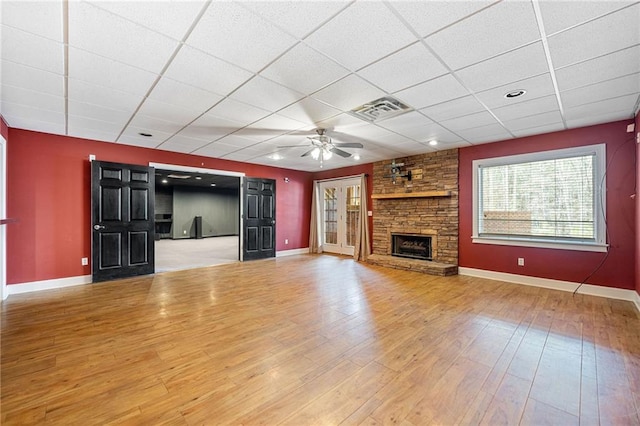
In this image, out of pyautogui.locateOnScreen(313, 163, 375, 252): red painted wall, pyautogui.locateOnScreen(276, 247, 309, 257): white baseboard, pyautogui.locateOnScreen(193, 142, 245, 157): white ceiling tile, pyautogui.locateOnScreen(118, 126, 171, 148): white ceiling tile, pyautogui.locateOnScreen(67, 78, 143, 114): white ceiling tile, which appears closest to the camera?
pyautogui.locateOnScreen(67, 78, 143, 114): white ceiling tile

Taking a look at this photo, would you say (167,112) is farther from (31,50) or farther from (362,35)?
(362,35)

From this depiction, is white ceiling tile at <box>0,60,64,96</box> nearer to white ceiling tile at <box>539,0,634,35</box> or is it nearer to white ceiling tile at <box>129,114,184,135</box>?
white ceiling tile at <box>129,114,184,135</box>

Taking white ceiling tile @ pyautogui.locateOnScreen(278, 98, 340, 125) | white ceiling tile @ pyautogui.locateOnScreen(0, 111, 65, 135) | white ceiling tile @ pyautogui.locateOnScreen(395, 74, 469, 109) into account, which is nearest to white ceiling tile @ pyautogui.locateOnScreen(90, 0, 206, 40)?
white ceiling tile @ pyautogui.locateOnScreen(278, 98, 340, 125)

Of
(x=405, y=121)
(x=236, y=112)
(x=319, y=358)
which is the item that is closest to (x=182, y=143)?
(x=236, y=112)

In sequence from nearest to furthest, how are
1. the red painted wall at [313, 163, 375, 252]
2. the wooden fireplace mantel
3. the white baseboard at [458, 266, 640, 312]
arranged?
1. the white baseboard at [458, 266, 640, 312]
2. the wooden fireplace mantel
3. the red painted wall at [313, 163, 375, 252]

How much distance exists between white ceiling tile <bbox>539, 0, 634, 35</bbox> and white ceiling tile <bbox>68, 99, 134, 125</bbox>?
420cm

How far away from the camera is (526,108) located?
3.40 meters

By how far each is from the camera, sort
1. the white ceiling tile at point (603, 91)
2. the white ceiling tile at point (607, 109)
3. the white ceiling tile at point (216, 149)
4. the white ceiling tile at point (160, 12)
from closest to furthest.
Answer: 1. the white ceiling tile at point (160, 12)
2. the white ceiling tile at point (603, 91)
3. the white ceiling tile at point (607, 109)
4. the white ceiling tile at point (216, 149)

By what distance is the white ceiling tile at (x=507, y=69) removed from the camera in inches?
88.6

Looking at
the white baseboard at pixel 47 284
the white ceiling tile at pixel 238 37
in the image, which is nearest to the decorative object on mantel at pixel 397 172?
the white ceiling tile at pixel 238 37

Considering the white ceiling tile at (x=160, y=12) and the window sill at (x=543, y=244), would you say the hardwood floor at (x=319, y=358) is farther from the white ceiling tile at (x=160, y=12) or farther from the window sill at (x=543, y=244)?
the white ceiling tile at (x=160, y=12)

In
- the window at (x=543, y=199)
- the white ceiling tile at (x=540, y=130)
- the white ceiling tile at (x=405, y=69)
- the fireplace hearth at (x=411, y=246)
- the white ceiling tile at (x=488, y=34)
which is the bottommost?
the fireplace hearth at (x=411, y=246)

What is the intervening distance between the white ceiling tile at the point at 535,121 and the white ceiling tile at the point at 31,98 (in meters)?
5.78

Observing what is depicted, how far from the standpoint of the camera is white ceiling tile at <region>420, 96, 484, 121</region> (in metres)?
3.18
